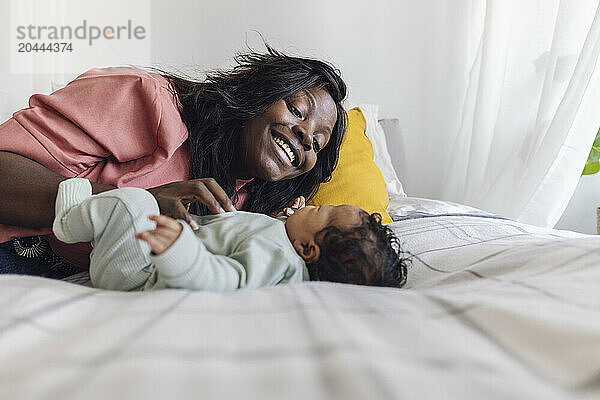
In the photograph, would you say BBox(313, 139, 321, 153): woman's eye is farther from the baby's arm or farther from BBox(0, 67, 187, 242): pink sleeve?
the baby's arm

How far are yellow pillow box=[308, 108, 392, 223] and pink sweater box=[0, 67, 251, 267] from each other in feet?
1.82

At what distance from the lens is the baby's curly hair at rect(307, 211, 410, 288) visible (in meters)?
0.80

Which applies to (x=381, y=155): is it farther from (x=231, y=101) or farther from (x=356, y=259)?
(x=356, y=259)

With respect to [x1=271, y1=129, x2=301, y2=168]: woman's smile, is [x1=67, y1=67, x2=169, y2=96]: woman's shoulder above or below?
above

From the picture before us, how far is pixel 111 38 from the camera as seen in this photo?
7.52 ft

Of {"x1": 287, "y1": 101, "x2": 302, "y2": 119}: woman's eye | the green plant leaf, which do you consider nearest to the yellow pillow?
{"x1": 287, "y1": 101, "x2": 302, "y2": 119}: woman's eye

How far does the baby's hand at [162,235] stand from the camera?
2.06 ft

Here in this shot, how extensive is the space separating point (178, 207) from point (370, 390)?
0.57 meters

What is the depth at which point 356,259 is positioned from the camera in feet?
2.62

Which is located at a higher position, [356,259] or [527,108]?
[527,108]

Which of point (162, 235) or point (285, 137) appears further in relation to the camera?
point (285, 137)

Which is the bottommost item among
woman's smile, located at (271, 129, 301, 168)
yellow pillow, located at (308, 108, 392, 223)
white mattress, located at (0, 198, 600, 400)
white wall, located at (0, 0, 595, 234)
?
yellow pillow, located at (308, 108, 392, 223)

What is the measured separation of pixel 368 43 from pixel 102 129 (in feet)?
5.87

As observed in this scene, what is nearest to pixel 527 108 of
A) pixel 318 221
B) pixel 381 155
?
pixel 381 155
